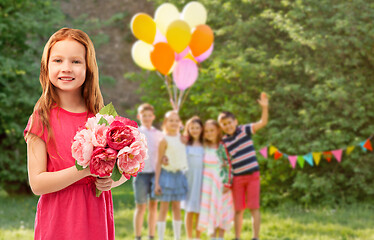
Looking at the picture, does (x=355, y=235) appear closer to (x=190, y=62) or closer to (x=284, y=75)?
(x=190, y=62)

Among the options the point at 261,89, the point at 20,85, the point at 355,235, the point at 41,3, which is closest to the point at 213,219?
the point at 355,235

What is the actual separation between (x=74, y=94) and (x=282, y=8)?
7.00 metres

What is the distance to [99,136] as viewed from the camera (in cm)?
144

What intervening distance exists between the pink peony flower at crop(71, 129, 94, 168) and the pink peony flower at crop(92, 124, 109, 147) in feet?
0.05

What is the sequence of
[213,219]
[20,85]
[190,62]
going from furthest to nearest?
[20,85], [190,62], [213,219]

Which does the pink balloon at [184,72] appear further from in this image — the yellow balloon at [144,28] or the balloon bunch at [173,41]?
the yellow balloon at [144,28]

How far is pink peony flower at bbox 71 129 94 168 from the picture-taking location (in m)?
1.42

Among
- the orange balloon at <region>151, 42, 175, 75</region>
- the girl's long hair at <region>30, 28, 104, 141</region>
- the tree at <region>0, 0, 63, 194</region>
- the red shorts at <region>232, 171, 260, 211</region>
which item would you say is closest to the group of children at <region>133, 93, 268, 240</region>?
the red shorts at <region>232, 171, 260, 211</region>

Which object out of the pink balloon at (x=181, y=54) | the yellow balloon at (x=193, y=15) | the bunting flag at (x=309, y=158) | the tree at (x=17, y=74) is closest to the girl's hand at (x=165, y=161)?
the pink balloon at (x=181, y=54)

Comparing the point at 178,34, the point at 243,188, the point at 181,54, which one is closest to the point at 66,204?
the point at 243,188

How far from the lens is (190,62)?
582 cm

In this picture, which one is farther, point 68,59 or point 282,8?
point 282,8

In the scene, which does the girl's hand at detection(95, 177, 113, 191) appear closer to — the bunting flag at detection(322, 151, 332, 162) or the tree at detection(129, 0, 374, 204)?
the bunting flag at detection(322, 151, 332, 162)

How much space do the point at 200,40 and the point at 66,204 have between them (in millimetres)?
4408
